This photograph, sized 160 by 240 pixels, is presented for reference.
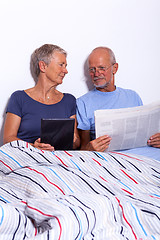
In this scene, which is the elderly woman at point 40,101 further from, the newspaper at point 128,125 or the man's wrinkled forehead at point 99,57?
the newspaper at point 128,125

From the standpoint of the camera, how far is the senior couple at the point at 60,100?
1.64 meters

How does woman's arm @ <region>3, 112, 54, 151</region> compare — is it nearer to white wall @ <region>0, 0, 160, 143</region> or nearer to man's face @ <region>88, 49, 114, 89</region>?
white wall @ <region>0, 0, 160, 143</region>

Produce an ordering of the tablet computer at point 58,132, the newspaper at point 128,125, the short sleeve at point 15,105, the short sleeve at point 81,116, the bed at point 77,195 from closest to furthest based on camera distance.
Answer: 1. the bed at point 77,195
2. the tablet computer at point 58,132
3. the newspaper at point 128,125
4. the short sleeve at point 15,105
5. the short sleeve at point 81,116

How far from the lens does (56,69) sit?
5.66ft

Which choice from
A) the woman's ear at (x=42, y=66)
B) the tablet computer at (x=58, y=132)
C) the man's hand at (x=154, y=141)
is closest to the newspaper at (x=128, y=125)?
the man's hand at (x=154, y=141)

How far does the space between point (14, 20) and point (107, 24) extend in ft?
2.13

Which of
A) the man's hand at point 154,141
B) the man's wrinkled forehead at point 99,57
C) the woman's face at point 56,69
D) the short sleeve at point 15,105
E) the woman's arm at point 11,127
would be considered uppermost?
the man's wrinkled forehead at point 99,57

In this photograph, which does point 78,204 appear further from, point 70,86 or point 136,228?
point 70,86

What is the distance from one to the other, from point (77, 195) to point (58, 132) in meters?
0.66

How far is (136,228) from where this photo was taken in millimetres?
775

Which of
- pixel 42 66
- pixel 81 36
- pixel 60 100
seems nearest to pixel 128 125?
pixel 60 100

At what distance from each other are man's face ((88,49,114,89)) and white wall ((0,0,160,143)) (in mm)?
130

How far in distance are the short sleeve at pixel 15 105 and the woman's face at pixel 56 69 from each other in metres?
0.22

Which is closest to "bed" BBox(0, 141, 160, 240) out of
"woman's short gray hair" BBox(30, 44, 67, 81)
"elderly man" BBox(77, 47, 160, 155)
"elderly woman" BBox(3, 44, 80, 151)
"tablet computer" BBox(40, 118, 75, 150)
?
"tablet computer" BBox(40, 118, 75, 150)
